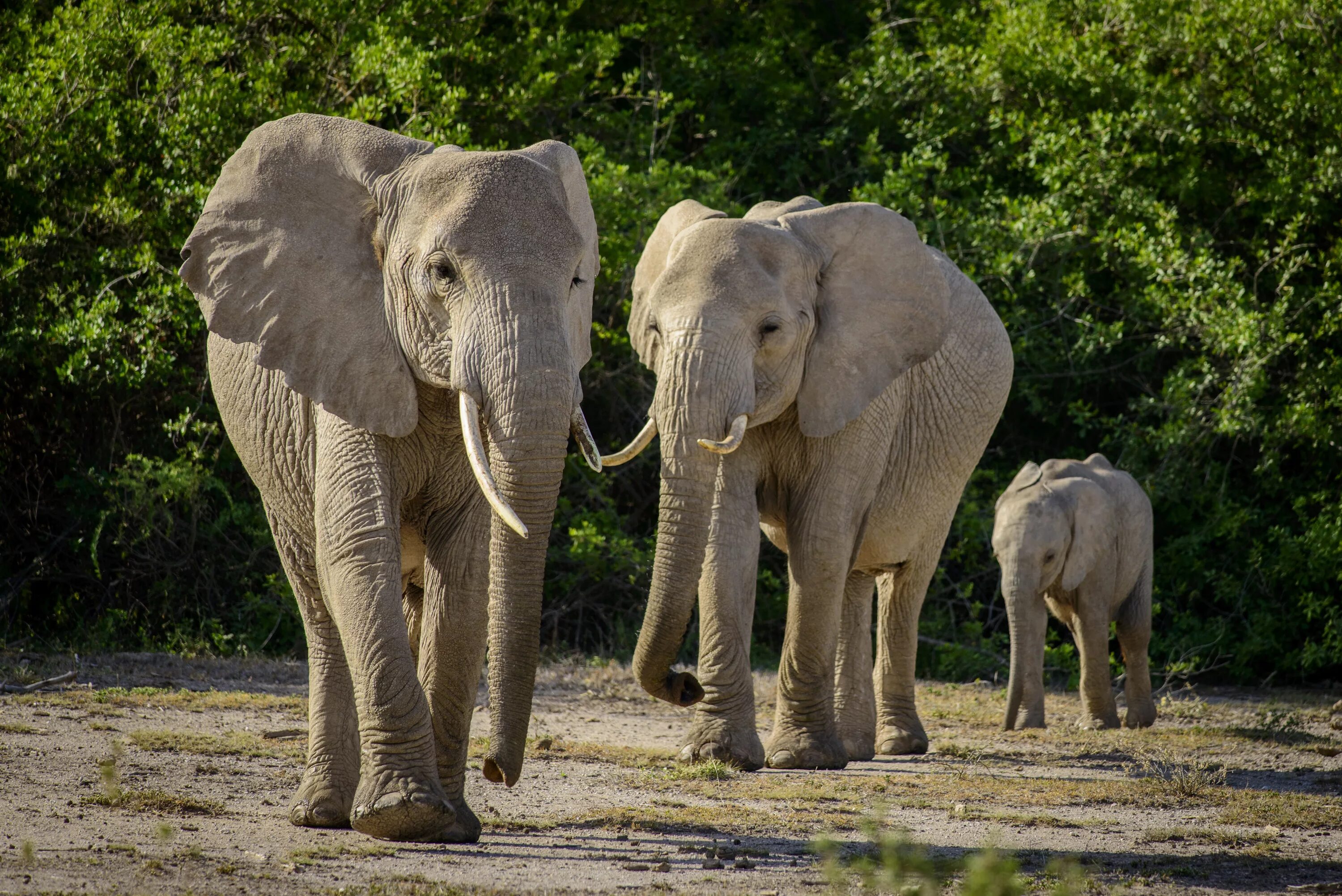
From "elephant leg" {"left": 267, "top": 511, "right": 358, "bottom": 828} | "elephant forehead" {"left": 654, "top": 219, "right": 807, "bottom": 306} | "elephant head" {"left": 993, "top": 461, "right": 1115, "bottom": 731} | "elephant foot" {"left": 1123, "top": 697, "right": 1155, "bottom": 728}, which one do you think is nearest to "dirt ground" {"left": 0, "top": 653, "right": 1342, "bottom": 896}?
"elephant leg" {"left": 267, "top": 511, "right": 358, "bottom": 828}

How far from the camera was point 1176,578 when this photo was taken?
13359 millimetres

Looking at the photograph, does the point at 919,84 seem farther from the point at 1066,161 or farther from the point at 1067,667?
the point at 1067,667

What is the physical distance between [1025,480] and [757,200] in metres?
4.83

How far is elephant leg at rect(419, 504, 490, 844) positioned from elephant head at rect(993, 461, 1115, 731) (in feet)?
15.8

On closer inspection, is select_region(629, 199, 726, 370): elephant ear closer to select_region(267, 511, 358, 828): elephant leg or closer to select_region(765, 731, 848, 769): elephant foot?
select_region(765, 731, 848, 769): elephant foot

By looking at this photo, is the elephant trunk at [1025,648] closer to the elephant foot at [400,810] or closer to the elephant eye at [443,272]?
the elephant foot at [400,810]

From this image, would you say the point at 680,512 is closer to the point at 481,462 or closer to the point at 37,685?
the point at 481,462

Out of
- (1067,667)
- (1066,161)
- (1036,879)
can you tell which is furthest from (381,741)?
(1066,161)

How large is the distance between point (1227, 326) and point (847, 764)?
6014 mm

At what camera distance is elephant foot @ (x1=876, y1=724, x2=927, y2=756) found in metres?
A: 8.65

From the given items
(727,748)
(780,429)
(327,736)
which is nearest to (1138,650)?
(780,429)

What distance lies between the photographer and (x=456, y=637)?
17.5ft

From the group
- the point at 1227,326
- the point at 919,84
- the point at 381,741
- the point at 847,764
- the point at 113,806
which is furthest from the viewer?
the point at 919,84

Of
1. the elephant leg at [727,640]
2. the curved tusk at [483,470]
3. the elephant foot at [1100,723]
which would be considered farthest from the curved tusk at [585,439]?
the elephant foot at [1100,723]
